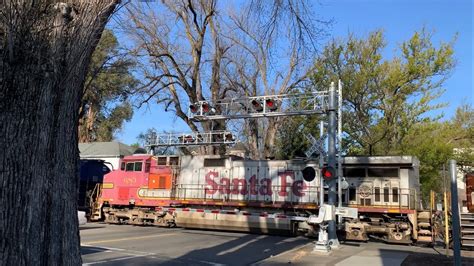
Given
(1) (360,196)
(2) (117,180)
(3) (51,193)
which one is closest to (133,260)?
(3) (51,193)

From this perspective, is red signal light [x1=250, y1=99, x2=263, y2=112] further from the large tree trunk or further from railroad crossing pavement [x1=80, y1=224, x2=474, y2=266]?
the large tree trunk

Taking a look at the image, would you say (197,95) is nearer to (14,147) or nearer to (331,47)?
(331,47)

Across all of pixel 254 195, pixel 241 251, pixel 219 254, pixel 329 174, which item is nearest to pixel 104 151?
pixel 254 195

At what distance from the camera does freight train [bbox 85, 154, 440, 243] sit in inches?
773

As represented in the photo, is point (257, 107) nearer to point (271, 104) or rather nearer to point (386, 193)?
point (271, 104)

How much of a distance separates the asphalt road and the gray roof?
25667 millimetres

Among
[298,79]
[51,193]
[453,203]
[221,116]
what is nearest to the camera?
[51,193]

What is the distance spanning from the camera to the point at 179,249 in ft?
47.1

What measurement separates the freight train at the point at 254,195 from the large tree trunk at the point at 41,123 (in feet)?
45.8

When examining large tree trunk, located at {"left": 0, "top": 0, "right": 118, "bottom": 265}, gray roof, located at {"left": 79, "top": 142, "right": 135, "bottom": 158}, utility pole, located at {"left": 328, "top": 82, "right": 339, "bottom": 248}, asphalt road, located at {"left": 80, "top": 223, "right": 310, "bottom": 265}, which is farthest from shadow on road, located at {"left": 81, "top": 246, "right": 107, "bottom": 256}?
gray roof, located at {"left": 79, "top": 142, "right": 135, "bottom": 158}

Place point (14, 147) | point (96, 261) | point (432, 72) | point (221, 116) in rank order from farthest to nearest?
point (432, 72), point (221, 116), point (96, 261), point (14, 147)

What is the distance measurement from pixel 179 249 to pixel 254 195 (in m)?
8.46

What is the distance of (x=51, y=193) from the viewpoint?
4.71m

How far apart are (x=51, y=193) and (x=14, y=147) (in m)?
0.63
